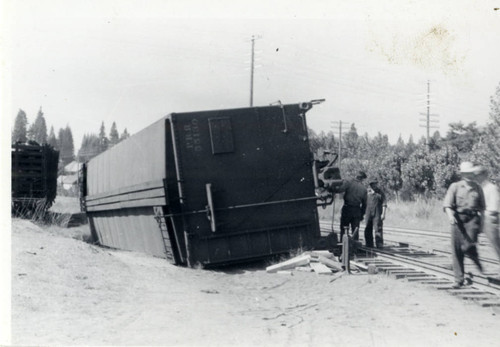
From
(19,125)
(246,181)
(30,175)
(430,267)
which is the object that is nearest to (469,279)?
(430,267)

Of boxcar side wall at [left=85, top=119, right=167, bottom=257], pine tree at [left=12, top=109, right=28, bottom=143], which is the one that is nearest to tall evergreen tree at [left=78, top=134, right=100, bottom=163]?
pine tree at [left=12, top=109, right=28, bottom=143]

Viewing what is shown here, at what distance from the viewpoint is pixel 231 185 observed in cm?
930

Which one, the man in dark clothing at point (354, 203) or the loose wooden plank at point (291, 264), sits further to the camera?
the man in dark clothing at point (354, 203)

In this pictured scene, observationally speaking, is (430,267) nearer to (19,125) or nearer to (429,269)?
(429,269)

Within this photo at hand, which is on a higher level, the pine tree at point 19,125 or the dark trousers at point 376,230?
the pine tree at point 19,125

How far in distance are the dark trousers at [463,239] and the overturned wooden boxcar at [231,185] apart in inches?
120

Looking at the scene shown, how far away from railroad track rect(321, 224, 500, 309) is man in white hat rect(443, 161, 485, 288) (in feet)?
0.83

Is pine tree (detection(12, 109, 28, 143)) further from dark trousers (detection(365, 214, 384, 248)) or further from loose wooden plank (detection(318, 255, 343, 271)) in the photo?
loose wooden plank (detection(318, 255, 343, 271))

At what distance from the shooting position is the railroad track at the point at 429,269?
6.68 meters

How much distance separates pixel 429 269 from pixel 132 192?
6.20 meters

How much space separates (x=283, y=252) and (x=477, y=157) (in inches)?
611

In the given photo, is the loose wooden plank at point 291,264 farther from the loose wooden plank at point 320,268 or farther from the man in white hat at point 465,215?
the man in white hat at point 465,215

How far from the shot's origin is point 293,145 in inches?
379

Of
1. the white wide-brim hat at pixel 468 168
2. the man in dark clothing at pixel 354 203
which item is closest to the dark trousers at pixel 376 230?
the man in dark clothing at pixel 354 203
